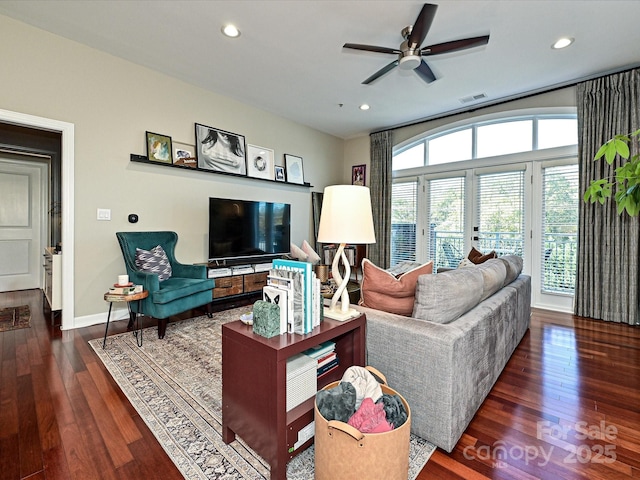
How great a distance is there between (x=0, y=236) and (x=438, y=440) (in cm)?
658

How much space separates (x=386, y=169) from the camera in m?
5.52

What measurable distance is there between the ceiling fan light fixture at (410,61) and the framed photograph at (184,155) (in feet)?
9.07

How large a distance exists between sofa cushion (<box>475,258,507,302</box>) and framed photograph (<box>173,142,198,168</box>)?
3.55 m

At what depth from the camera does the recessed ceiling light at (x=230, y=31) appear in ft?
8.86

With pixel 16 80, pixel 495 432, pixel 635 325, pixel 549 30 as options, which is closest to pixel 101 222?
pixel 16 80

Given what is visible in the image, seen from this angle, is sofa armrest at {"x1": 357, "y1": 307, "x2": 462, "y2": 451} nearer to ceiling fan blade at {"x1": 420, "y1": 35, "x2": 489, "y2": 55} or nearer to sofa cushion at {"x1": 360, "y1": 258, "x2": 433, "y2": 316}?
sofa cushion at {"x1": 360, "y1": 258, "x2": 433, "y2": 316}

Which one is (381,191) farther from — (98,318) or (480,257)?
(98,318)

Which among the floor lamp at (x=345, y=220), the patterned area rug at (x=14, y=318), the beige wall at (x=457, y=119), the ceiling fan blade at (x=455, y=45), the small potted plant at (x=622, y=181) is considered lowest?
the patterned area rug at (x=14, y=318)

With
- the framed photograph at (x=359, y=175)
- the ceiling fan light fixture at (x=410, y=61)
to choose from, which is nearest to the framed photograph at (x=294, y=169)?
the framed photograph at (x=359, y=175)

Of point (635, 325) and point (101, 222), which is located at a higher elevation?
point (101, 222)

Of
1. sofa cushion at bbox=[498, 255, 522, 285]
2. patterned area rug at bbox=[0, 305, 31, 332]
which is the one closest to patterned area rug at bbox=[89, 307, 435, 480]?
patterned area rug at bbox=[0, 305, 31, 332]

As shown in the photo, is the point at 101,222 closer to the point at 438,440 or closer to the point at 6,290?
the point at 6,290

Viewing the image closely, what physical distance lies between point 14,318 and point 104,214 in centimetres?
159

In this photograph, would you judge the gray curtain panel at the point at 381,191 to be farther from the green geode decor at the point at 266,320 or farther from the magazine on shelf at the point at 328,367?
the green geode decor at the point at 266,320
